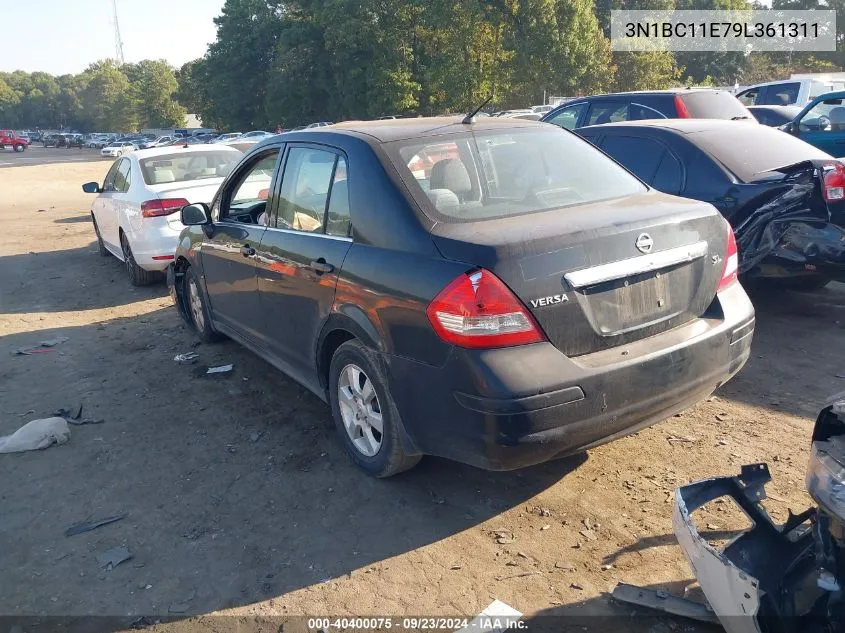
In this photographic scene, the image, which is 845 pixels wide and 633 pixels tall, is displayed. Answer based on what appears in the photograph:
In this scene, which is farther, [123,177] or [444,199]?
[123,177]

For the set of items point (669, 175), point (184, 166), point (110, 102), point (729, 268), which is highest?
point (110, 102)

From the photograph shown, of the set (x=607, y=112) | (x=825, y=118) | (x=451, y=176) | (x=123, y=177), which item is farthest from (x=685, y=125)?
(x=123, y=177)

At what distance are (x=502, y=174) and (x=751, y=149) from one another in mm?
3406

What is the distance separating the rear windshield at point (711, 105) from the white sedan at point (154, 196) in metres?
5.86

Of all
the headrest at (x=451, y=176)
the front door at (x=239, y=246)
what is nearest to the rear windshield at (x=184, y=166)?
the front door at (x=239, y=246)

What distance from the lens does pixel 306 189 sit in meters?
4.28

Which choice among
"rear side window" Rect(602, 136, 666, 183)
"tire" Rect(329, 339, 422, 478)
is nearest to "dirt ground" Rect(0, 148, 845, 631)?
"tire" Rect(329, 339, 422, 478)

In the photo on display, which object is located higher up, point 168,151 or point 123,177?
point 168,151

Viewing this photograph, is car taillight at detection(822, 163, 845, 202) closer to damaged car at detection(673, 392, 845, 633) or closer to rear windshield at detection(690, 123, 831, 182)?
rear windshield at detection(690, 123, 831, 182)

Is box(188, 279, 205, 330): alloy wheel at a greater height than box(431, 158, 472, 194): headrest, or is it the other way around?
box(431, 158, 472, 194): headrest

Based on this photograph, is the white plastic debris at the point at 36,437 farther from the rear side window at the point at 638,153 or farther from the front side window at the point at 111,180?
the front side window at the point at 111,180

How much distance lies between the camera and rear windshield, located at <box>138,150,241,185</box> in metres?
8.73

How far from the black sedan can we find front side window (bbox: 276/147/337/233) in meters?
3.38

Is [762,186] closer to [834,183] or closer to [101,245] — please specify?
[834,183]
